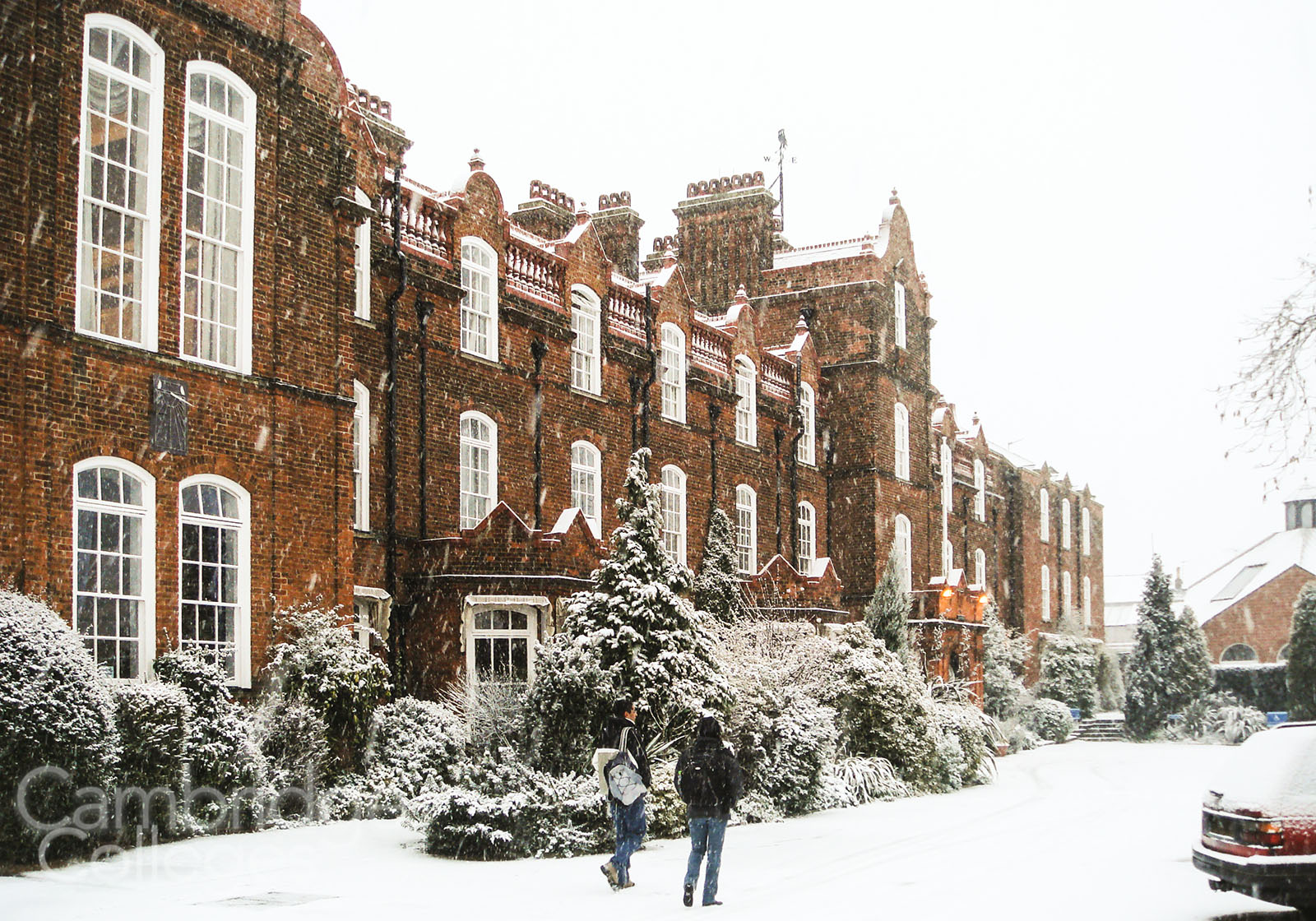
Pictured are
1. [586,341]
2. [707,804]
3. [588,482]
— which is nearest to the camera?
[707,804]

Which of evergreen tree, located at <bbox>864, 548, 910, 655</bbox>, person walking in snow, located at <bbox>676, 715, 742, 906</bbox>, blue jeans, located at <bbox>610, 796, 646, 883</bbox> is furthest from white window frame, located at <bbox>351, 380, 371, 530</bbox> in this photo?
evergreen tree, located at <bbox>864, 548, 910, 655</bbox>

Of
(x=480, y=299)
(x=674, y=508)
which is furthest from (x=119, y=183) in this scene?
(x=674, y=508)

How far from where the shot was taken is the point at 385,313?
22.6 metres

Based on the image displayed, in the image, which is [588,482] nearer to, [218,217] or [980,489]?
[218,217]

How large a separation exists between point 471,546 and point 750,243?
19200 millimetres

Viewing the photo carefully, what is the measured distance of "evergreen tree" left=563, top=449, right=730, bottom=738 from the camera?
1689cm

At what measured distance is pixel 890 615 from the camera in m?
30.2

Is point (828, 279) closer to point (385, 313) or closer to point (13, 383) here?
point (385, 313)

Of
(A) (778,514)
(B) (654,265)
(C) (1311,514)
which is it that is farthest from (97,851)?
(C) (1311,514)

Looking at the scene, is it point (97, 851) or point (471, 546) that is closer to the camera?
point (97, 851)

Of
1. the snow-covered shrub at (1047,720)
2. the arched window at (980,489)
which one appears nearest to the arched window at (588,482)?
the snow-covered shrub at (1047,720)

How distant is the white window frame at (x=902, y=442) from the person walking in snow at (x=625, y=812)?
26639mm

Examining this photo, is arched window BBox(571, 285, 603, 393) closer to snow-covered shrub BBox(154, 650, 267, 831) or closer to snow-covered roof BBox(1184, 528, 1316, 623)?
snow-covered shrub BBox(154, 650, 267, 831)

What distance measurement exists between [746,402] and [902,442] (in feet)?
24.5
